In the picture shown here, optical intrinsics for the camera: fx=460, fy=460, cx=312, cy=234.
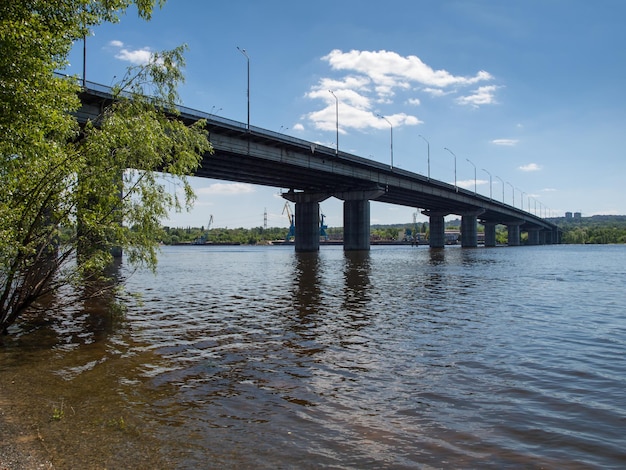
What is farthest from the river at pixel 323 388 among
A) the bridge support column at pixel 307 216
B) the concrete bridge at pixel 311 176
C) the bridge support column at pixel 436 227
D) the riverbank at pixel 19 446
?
the bridge support column at pixel 436 227

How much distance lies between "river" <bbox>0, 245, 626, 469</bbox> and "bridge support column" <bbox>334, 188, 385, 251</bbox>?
89.5 metres

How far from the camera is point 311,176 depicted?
9806 cm

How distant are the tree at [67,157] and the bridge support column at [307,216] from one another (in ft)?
312

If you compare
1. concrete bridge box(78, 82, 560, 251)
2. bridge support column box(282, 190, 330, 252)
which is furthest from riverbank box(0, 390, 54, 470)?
bridge support column box(282, 190, 330, 252)

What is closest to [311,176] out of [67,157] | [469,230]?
[67,157]

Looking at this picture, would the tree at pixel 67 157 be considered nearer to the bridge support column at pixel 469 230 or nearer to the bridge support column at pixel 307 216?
the bridge support column at pixel 307 216

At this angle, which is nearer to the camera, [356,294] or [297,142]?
[356,294]

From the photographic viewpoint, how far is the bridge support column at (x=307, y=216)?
114 m

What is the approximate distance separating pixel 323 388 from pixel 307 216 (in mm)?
104351

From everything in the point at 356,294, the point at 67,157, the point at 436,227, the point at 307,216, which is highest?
the point at 307,216

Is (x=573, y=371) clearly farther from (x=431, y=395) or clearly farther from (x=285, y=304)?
(x=285, y=304)

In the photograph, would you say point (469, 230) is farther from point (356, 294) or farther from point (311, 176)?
point (356, 294)

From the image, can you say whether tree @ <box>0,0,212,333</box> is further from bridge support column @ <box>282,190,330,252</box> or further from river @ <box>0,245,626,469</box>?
bridge support column @ <box>282,190,330,252</box>

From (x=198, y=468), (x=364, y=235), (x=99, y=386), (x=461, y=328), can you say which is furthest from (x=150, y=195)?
(x=364, y=235)
